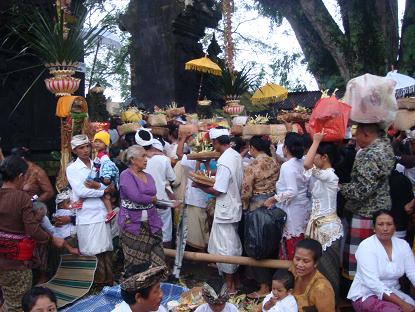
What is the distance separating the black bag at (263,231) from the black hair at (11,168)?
2.52 m

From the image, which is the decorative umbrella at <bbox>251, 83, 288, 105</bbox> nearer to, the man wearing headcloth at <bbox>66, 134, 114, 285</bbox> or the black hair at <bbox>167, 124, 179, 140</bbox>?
the black hair at <bbox>167, 124, 179, 140</bbox>

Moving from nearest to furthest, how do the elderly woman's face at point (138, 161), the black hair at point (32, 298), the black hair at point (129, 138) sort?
the black hair at point (32, 298)
the elderly woman's face at point (138, 161)
the black hair at point (129, 138)

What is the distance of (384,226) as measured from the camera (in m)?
4.19

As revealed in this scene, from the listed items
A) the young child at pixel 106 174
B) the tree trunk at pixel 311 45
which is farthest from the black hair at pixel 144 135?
the tree trunk at pixel 311 45

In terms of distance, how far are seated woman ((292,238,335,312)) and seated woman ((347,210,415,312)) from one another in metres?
0.39

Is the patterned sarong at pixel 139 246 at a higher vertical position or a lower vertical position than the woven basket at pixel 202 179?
lower

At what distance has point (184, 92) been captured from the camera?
1146cm

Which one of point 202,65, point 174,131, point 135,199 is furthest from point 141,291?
point 202,65

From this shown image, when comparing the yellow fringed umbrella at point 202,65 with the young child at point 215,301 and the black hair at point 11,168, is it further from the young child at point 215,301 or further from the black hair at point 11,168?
the young child at point 215,301

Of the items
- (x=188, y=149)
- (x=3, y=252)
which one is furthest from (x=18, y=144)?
(x=3, y=252)

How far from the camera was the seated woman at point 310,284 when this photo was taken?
3.92m

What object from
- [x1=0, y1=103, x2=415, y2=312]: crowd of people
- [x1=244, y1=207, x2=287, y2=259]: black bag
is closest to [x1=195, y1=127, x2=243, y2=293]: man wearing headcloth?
[x1=0, y1=103, x2=415, y2=312]: crowd of people

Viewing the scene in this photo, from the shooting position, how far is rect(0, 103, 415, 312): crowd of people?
414 centimetres

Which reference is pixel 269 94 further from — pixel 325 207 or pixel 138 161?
pixel 325 207
